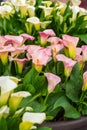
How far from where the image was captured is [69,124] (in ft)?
2.23

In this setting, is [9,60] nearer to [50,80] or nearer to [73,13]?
[50,80]

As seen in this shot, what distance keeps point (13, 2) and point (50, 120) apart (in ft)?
2.07

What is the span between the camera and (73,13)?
3.64 feet

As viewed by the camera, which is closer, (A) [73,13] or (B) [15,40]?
(B) [15,40]

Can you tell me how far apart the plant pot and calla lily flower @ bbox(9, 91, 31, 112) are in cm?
12

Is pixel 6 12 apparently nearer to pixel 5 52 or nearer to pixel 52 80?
pixel 5 52

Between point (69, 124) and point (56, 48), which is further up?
point (56, 48)

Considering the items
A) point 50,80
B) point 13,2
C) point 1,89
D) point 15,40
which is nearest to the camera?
point 1,89

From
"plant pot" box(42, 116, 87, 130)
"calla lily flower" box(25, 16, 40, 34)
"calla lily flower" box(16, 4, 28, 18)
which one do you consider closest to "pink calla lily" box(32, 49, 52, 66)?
"plant pot" box(42, 116, 87, 130)

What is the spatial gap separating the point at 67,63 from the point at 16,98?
183mm

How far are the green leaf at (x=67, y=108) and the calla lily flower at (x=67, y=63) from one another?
0.21 ft

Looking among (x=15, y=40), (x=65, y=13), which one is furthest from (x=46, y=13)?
(x=15, y=40)

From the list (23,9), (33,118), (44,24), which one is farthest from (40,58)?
(23,9)

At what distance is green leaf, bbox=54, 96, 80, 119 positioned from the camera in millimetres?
684
